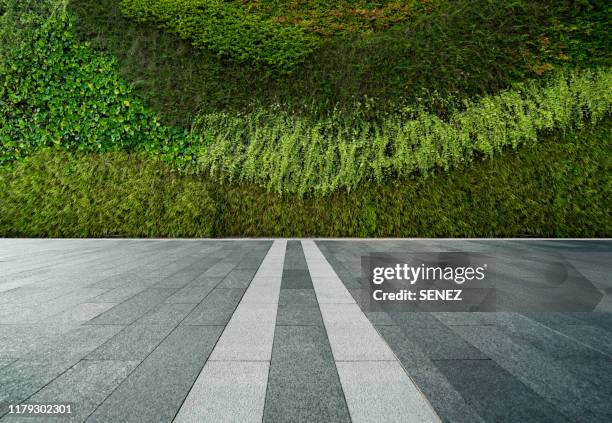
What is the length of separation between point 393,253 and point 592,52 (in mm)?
7099

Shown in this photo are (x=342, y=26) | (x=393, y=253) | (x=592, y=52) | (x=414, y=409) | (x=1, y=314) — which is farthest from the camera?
(x=342, y=26)

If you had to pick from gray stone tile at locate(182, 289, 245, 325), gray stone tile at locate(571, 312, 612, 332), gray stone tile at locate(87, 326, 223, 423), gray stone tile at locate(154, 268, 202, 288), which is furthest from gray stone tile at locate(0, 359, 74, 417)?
gray stone tile at locate(571, 312, 612, 332)

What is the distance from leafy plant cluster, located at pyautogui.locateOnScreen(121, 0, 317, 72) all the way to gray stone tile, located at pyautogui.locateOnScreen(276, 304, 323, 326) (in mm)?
6386

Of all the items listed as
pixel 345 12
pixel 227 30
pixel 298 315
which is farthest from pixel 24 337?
pixel 345 12

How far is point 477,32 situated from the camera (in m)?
7.33

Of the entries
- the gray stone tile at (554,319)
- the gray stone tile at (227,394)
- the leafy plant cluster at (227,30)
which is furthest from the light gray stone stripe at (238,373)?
the leafy plant cluster at (227,30)

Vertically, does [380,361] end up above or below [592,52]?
below

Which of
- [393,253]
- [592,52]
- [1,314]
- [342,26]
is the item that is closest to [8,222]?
[1,314]

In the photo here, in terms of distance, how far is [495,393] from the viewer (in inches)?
63.6

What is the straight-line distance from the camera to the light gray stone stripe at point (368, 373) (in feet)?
4.82

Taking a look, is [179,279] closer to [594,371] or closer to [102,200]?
[594,371]

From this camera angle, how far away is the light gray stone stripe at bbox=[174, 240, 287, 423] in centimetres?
147

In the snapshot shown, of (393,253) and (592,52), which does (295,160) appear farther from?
(592,52)

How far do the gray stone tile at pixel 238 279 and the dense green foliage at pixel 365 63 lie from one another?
4.71m
